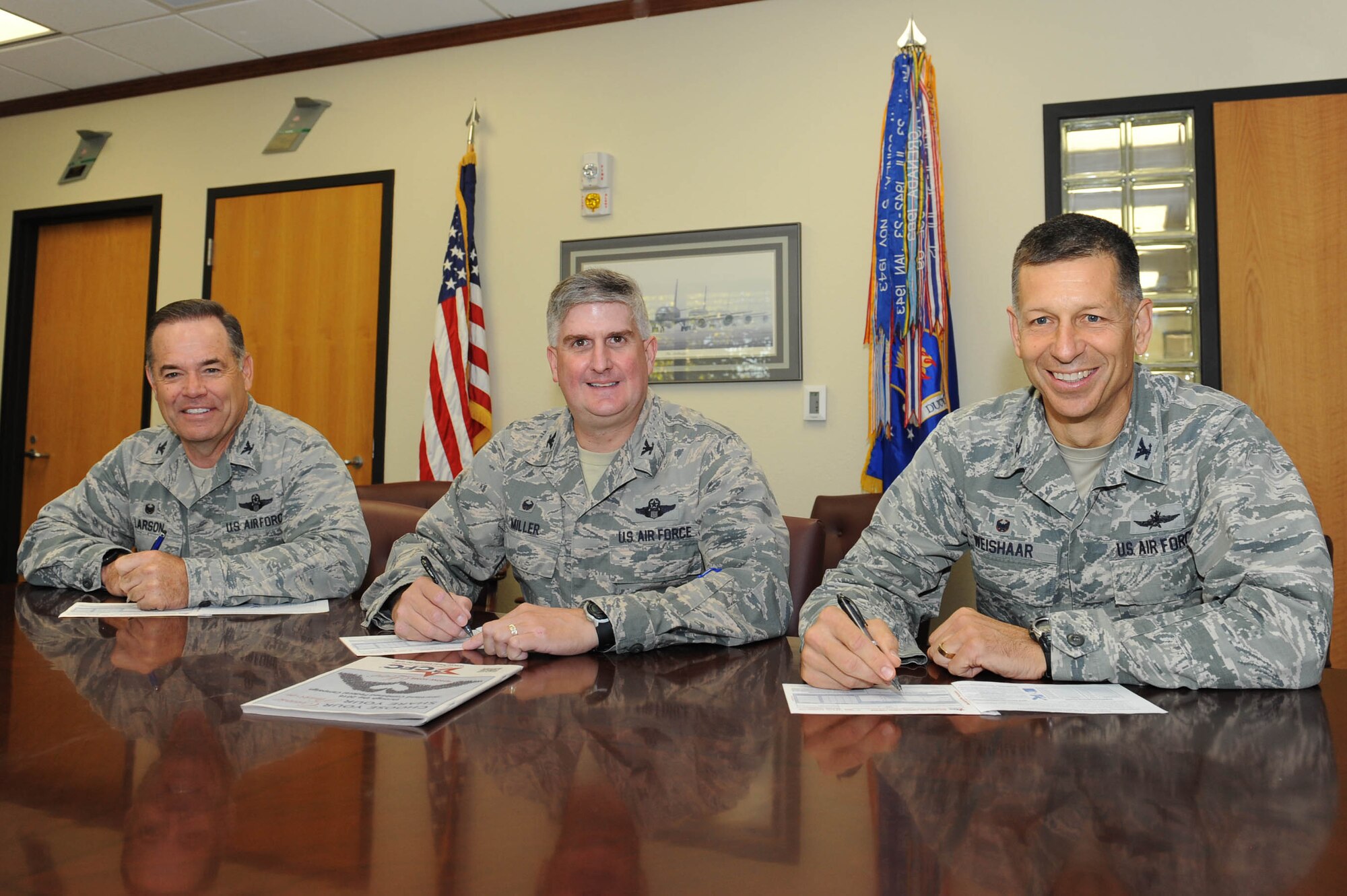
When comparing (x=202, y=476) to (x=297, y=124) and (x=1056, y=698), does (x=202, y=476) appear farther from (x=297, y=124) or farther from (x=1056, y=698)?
(x=297, y=124)

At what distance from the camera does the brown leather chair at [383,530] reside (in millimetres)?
2172

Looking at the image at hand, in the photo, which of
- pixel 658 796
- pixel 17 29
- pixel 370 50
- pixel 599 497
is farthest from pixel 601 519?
pixel 17 29

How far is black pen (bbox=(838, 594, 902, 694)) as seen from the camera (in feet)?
3.87

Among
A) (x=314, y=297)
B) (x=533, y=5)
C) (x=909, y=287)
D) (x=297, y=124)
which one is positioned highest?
(x=533, y=5)

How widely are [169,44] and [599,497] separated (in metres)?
3.86

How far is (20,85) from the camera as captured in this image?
4.91 meters

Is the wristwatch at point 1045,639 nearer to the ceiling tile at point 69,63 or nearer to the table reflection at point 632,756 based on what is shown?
the table reflection at point 632,756

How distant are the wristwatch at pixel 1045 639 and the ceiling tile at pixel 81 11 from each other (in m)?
4.29

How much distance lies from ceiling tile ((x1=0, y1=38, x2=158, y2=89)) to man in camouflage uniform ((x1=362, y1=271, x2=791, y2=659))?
152 inches

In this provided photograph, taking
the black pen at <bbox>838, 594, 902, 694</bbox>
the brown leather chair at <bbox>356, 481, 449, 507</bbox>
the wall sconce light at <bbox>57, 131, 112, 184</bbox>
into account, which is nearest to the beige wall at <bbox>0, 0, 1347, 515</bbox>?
the wall sconce light at <bbox>57, 131, 112, 184</bbox>

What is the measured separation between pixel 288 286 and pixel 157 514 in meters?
2.52

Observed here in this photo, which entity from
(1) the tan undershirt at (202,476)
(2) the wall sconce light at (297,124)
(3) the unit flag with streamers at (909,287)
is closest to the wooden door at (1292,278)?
(3) the unit flag with streamers at (909,287)

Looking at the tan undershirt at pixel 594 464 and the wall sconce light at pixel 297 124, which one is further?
the wall sconce light at pixel 297 124

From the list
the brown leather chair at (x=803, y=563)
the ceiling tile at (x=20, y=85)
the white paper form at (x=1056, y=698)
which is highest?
the ceiling tile at (x=20, y=85)
